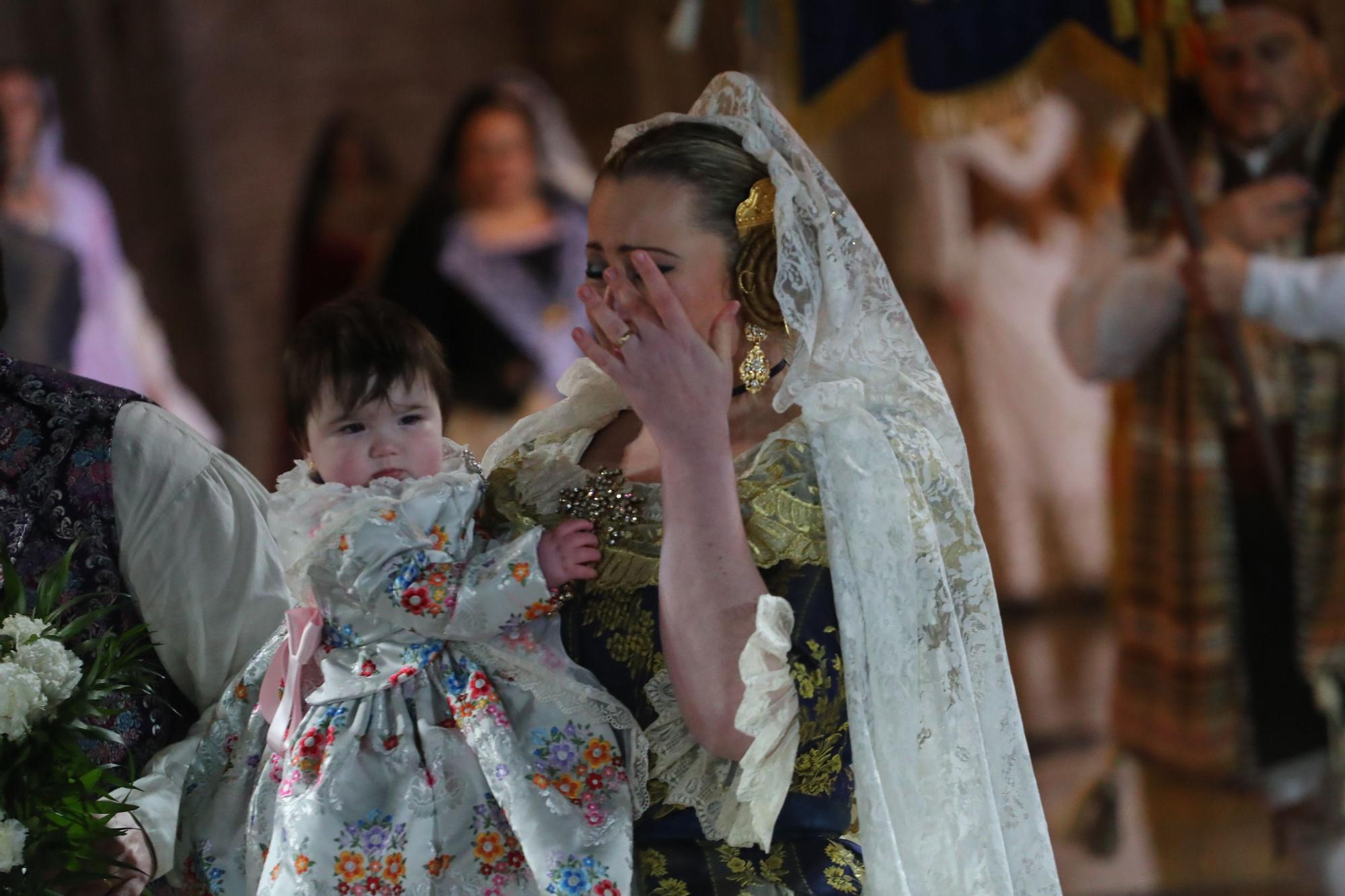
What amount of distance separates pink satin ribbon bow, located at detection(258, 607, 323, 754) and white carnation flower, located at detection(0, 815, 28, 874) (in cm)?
37

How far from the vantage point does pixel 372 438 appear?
2.16m

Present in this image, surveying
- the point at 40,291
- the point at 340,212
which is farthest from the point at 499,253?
the point at 40,291

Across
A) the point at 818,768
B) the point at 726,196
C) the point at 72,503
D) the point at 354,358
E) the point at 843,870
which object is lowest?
the point at 843,870

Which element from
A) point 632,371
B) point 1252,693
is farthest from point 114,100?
point 632,371

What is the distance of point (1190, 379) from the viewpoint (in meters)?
5.75

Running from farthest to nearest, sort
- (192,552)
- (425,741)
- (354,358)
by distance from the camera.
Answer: (192,552), (354,358), (425,741)

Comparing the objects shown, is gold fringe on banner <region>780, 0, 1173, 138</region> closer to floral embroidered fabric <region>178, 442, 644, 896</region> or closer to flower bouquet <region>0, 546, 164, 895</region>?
floral embroidered fabric <region>178, 442, 644, 896</region>

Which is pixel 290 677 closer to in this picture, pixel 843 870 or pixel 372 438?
pixel 372 438

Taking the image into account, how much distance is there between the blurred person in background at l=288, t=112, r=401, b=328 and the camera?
293 inches

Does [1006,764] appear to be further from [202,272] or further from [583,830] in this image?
[202,272]

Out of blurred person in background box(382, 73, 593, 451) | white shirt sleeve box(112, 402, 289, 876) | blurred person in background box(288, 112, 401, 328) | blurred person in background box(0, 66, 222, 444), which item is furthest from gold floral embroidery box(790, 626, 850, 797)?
blurred person in background box(288, 112, 401, 328)

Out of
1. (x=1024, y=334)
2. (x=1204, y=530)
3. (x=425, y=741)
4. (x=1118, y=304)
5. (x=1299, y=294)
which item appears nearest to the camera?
(x=425, y=741)

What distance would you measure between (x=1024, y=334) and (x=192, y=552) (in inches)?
244

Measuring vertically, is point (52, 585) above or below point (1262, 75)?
below
